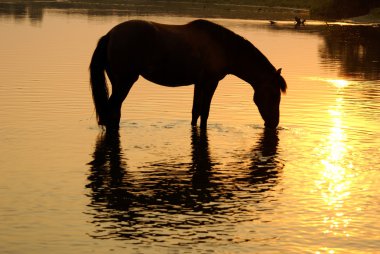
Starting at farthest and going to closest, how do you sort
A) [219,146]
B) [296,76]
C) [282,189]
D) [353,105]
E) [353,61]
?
1. [353,61]
2. [296,76]
3. [353,105]
4. [219,146]
5. [282,189]

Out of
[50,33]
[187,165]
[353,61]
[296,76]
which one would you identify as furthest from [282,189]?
[50,33]

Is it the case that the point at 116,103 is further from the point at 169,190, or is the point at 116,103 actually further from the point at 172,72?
the point at 169,190

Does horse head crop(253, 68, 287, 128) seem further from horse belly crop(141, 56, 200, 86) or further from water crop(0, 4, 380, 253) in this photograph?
horse belly crop(141, 56, 200, 86)

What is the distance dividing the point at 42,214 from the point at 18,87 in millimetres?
12081

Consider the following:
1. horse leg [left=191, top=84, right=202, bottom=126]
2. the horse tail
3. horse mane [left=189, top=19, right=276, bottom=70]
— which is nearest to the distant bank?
horse mane [left=189, top=19, right=276, bottom=70]

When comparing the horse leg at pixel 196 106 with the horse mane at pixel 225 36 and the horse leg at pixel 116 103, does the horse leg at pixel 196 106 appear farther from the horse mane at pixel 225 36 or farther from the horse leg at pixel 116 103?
the horse leg at pixel 116 103

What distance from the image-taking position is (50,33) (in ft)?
155

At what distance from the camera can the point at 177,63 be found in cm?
1678

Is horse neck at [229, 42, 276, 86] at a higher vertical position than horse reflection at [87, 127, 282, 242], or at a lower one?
higher

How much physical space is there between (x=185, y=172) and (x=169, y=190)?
1288 mm

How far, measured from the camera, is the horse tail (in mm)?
16359

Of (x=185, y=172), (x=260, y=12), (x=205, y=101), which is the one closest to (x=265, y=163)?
(x=185, y=172)

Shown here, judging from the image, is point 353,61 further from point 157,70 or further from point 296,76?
point 157,70

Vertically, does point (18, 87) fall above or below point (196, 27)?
below
